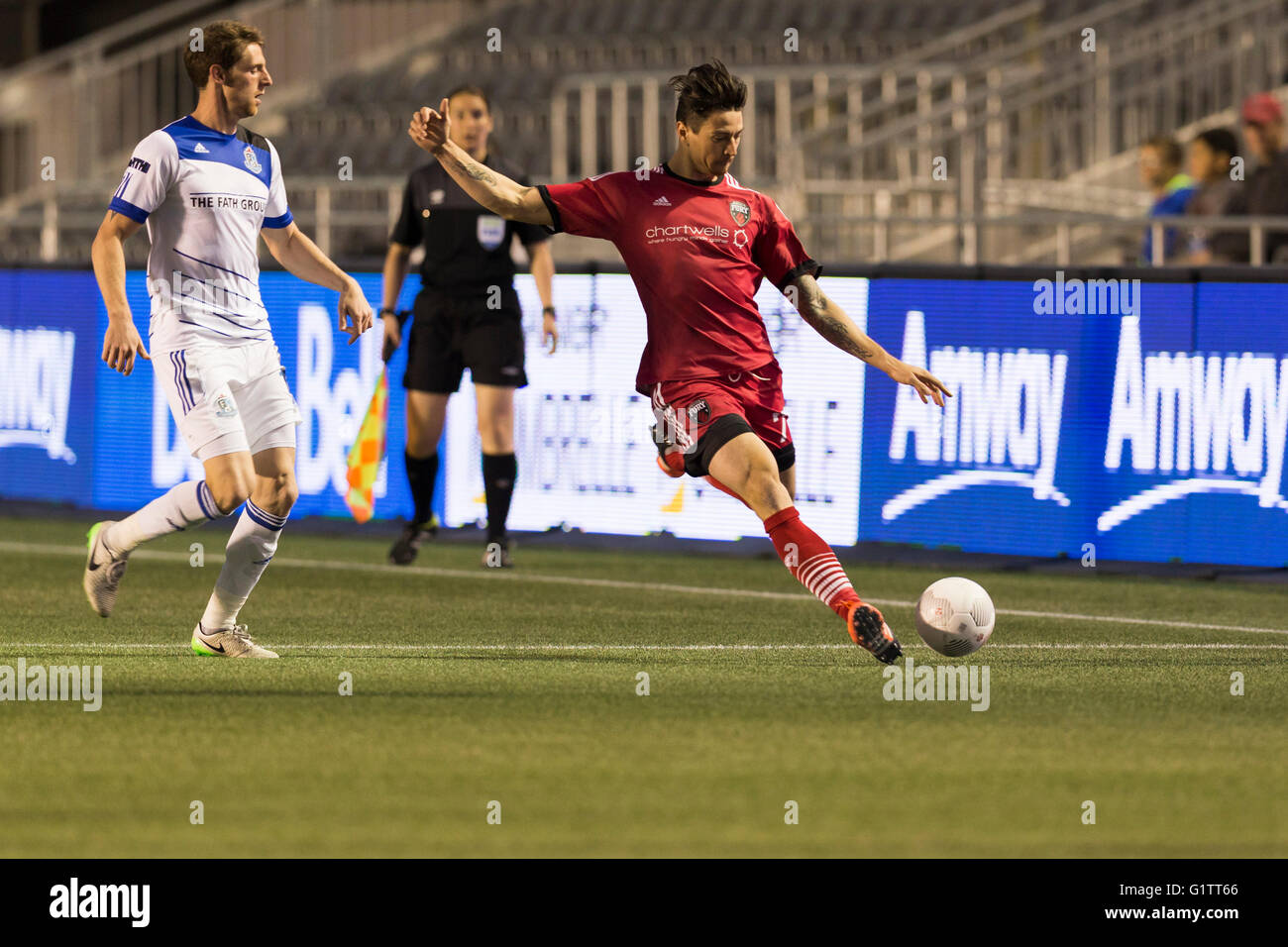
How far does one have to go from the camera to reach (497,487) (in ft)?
37.8

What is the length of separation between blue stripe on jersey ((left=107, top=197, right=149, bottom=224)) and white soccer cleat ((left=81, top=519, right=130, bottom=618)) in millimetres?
1124

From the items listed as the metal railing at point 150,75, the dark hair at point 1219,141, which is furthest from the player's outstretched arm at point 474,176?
the metal railing at point 150,75

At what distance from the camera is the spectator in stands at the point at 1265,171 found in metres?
13.4

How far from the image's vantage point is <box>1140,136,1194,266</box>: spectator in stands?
14367 millimetres

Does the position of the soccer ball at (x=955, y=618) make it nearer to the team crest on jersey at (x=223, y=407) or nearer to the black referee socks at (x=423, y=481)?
the team crest on jersey at (x=223, y=407)

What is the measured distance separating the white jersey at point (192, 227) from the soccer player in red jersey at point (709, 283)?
2.76ft

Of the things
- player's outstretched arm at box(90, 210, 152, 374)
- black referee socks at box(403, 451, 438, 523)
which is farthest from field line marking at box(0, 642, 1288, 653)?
black referee socks at box(403, 451, 438, 523)

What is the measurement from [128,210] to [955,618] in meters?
3.14

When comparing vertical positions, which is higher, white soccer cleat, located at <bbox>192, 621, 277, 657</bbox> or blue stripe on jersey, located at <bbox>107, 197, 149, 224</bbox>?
blue stripe on jersey, located at <bbox>107, 197, 149, 224</bbox>

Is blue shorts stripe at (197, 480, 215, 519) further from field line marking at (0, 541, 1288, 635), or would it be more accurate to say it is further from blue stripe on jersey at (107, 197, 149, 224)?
field line marking at (0, 541, 1288, 635)
